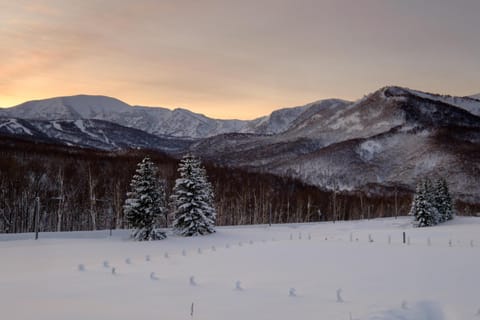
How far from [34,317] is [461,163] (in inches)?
7114

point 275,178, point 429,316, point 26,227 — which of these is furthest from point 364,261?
point 275,178

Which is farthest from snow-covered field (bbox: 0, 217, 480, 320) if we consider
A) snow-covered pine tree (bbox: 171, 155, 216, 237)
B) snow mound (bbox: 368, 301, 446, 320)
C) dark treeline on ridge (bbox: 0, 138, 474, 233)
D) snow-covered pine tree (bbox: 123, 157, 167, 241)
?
dark treeline on ridge (bbox: 0, 138, 474, 233)

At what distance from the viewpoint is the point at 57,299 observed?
10609 mm

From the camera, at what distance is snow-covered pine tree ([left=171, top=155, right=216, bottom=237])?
3612cm

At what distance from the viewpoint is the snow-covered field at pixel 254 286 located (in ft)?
33.0

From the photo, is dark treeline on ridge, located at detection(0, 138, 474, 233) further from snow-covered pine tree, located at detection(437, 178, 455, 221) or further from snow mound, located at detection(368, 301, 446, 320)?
snow mound, located at detection(368, 301, 446, 320)

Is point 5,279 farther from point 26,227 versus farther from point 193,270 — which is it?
point 26,227

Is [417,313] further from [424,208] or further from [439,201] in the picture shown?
[439,201]

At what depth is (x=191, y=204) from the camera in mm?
36188

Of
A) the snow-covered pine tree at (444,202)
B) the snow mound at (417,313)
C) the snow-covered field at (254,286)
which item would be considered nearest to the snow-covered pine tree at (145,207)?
the snow-covered field at (254,286)

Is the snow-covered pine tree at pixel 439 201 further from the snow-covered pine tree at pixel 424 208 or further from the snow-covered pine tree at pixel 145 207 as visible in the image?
the snow-covered pine tree at pixel 145 207

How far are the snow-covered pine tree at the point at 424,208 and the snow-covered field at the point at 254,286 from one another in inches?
1180

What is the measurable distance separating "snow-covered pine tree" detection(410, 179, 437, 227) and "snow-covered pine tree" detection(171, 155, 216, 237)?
93.7 ft

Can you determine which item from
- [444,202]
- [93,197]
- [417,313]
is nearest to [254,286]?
[417,313]
